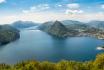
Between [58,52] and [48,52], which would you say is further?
[48,52]

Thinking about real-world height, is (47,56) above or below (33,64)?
below

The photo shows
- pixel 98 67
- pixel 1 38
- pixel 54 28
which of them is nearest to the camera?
pixel 98 67

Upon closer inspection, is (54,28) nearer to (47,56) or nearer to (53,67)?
(47,56)

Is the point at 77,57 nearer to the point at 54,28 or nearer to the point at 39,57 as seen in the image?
the point at 39,57

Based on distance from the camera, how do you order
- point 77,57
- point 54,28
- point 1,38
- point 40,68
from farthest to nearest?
point 54,28
point 1,38
point 77,57
point 40,68

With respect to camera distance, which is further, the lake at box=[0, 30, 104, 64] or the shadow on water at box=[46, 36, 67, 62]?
the shadow on water at box=[46, 36, 67, 62]

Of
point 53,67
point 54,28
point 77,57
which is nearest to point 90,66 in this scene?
point 53,67

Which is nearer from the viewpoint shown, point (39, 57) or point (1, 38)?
point (39, 57)

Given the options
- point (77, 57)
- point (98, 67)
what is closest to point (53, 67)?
point (98, 67)

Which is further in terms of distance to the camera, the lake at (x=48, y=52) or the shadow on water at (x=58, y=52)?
the shadow on water at (x=58, y=52)

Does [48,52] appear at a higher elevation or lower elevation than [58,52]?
higher
